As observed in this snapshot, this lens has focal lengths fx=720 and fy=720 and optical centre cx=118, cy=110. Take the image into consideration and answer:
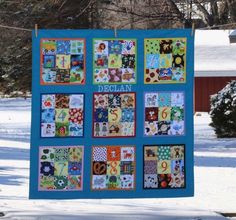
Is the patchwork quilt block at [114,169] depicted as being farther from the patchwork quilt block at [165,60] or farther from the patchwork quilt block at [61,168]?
the patchwork quilt block at [165,60]

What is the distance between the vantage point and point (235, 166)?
53.6 feet

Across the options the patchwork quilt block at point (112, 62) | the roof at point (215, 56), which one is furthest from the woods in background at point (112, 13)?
the roof at point (215, 56)

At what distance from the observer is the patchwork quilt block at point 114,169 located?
8.97 m

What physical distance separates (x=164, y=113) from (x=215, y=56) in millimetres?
28621

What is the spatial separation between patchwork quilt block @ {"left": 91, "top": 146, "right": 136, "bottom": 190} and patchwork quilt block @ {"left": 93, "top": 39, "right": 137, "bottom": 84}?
86 cm

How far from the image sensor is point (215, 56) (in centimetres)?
3719

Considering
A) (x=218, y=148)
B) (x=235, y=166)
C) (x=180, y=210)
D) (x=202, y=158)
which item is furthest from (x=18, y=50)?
(x=180, y=210)

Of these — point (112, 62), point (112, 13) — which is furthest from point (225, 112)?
point (112, 62)

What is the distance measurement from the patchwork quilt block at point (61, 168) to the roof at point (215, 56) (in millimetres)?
27083

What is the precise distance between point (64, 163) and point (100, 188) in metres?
0.55

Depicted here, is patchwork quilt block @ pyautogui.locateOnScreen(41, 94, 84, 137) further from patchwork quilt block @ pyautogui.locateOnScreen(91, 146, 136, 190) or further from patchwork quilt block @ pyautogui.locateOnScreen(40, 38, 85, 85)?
patchwork quilt block @ pyautogui.locateOnScreen(91, 146, 136, 190)

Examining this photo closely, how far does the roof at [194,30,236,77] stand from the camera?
117 feet

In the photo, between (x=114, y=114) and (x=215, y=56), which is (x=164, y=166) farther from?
(x=215, y=56)

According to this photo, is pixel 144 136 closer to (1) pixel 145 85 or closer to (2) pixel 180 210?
(1) pixel 145 85
